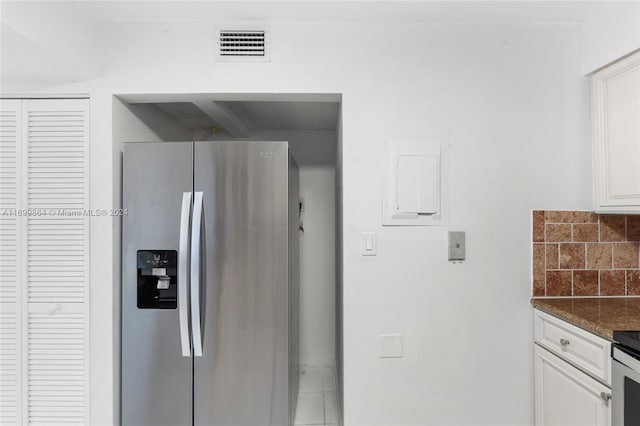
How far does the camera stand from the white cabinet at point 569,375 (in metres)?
1.33

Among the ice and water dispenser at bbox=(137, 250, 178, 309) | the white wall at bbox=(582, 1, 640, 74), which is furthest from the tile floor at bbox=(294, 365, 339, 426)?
the white wall at bbox=(582, 1, 640, 74)

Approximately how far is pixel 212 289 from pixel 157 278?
0.31 m

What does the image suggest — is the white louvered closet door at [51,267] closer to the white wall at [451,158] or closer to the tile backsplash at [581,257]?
the white wall at [451,158]

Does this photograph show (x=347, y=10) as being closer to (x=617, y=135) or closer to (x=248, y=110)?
(x=248, y=110)

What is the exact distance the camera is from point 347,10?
5.51 feet

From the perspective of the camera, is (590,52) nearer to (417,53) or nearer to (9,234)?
(417,53)

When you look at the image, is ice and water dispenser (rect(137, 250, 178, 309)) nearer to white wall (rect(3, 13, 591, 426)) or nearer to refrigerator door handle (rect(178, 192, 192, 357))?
refrigerator door handle (rect(178, 192, 192, 357))

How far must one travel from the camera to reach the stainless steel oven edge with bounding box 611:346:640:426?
3.90 feet

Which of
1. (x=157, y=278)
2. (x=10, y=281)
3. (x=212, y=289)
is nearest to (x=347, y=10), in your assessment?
(x=212, y=289)

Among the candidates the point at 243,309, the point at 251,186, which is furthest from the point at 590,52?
the point at 243,309

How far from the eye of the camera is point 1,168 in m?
1.75

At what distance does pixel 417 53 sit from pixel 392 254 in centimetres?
111

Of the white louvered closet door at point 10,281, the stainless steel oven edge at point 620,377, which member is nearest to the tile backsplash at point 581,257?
the stainless steel oven edge at point 620,377

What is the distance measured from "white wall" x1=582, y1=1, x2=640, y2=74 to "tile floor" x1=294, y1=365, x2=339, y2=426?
8.49 ft
